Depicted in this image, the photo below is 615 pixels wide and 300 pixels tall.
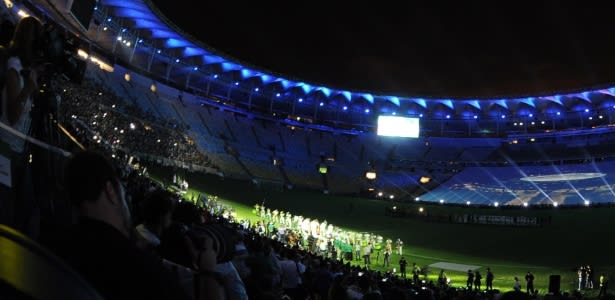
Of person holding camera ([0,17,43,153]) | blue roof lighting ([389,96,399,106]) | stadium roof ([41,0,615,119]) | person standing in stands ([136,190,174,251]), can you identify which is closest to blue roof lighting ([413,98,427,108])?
stadium roof ([41,0,615,119])

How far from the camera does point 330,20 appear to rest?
37.2m

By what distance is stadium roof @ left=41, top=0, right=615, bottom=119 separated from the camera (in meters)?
48.1

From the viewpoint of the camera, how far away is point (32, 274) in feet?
4.19

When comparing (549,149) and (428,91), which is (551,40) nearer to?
(428,91)

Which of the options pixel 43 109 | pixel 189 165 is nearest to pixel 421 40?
pixel 189 165

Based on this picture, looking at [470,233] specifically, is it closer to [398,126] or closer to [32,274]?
[398,126]

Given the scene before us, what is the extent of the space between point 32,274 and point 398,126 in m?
60.8

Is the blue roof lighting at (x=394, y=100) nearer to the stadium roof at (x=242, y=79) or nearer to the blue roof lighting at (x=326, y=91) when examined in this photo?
the stadium roof at (x=242, y=79)

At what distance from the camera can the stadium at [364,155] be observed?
33.6m

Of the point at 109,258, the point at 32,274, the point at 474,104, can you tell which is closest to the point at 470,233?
the point at 474,104

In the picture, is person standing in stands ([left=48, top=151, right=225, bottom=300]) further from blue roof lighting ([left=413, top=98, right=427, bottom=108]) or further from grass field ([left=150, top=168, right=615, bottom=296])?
blue roof lighting ([left=413, top=98, right=427, bottom=108])

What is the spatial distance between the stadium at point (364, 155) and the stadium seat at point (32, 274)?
2180 cm

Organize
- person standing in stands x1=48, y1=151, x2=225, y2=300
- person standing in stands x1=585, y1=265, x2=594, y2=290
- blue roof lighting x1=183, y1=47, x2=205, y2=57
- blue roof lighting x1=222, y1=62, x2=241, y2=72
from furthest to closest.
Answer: blue roof lighting x1=222, y1=62, x2=241, y2=72 → blue roof lighting x1=183, y1=47, x2=205, y2=57 → person standing in stands x1=585, y1=265, x2=594, y2=290 → person standing in stands x1=48, y1=151, x2=225, y2=300

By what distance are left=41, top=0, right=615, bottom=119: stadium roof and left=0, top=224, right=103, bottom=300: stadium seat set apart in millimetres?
39513
